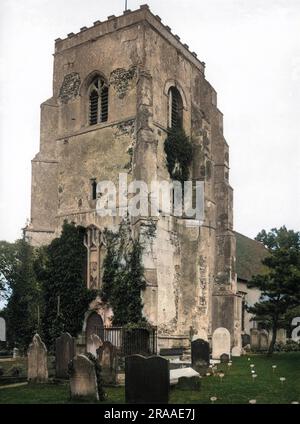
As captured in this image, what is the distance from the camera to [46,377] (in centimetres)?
1708

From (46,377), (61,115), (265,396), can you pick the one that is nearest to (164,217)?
(61,115)

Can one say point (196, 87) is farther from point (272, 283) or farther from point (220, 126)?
point (272, 283)

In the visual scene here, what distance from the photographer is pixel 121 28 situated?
28812 mm

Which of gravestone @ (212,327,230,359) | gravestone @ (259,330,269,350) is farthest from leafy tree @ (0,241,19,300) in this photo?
gravestone @ (212,327,230,359)

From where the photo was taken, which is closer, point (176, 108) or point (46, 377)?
point (46, 377)

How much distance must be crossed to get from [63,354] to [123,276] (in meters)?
7.38

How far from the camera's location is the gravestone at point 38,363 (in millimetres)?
17047

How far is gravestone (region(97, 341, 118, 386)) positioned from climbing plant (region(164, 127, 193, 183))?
12875mm

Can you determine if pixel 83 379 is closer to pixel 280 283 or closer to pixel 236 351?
pixel 280 283

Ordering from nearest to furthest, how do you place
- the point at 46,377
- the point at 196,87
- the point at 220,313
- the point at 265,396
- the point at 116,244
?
1. the point at 265,396
2. the point at 46,377
3. the point at 116,244
4. the point at 220,313
5. the point at 196,87

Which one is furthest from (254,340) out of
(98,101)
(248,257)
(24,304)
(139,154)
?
(98,101)

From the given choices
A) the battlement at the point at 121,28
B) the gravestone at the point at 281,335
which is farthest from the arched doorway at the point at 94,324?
the gravestone at the point at 281,335

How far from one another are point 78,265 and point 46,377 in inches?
412

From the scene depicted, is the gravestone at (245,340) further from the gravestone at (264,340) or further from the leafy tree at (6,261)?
the leafy tree at (6,261)
